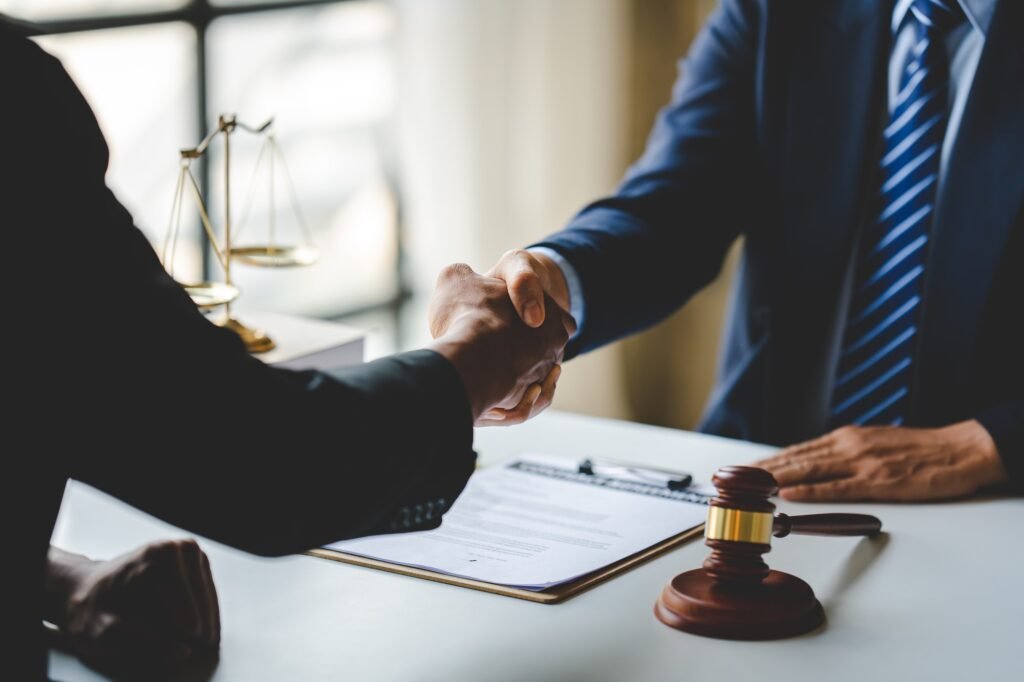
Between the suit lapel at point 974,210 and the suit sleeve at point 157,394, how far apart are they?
3.75 feet

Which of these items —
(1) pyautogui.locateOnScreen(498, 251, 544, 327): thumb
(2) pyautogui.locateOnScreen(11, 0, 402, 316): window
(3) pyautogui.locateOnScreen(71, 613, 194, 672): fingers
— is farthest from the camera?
(2) pyautogui.locateOnScreen(11, 0, 402, 316): window

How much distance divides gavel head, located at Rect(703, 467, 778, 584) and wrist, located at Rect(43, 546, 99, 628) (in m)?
0.59

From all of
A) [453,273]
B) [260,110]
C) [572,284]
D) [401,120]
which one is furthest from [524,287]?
[401,120]

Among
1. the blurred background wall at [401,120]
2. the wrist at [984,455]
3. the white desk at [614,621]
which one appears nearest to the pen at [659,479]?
the white desk at [614,621]

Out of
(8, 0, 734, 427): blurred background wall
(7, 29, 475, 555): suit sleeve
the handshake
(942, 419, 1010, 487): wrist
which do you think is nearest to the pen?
the handshake

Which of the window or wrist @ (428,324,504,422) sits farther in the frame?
the window

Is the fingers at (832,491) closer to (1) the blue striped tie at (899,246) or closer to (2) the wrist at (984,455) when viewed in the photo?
(2) the wrist at (984,455)

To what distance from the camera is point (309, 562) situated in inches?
54.2

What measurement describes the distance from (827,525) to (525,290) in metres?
0.47

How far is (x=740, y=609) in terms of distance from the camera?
1183 mm

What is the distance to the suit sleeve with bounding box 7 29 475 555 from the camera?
89cm

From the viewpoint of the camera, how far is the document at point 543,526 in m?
1.34

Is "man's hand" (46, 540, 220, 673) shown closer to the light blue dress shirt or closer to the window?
the light blue dress shirt

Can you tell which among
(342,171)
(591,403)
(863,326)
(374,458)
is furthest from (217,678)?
(591,403)
